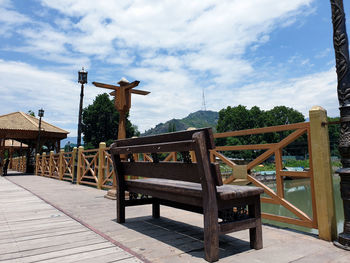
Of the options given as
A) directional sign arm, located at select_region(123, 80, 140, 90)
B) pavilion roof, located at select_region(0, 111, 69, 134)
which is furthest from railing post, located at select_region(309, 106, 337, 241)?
pavilion roof, located at select_region(0, 111, 69, 134)

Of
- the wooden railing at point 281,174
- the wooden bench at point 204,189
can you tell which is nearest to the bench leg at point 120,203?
the wooden bench at point 204,189

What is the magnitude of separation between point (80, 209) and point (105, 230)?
5.07 feet

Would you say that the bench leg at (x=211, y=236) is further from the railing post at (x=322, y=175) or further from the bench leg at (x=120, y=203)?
the bench leg at (x=120, y=203)

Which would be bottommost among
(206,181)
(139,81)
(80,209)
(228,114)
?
(80,209)

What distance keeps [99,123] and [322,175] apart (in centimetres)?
4036

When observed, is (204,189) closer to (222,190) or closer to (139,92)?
(222,190)

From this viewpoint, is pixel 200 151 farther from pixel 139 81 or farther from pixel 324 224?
pixel 139 81

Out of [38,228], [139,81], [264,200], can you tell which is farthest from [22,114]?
[264,200]

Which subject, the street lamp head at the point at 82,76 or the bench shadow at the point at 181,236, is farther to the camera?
the street lamp head at the point at 82,76

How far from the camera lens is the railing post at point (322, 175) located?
2523 mm

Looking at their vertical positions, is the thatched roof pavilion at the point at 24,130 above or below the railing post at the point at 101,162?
above

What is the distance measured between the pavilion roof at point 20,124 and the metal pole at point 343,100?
66.4ft

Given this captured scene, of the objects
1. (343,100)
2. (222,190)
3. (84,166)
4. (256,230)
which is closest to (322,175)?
(343,100)

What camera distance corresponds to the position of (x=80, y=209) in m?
4.34
